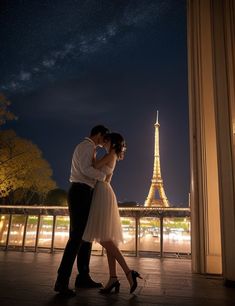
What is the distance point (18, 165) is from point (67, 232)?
12558mm

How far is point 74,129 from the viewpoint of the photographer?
66.1 metres

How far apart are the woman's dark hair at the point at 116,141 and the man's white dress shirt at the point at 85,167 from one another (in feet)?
0.59

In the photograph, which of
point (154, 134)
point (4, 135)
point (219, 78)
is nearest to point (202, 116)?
point (219, 78)

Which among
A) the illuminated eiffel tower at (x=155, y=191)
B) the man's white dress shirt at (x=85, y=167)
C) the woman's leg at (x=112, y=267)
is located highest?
the illuminated eiffel tower at (x=155, y=191)

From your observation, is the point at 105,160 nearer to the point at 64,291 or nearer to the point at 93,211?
the point at 93,211

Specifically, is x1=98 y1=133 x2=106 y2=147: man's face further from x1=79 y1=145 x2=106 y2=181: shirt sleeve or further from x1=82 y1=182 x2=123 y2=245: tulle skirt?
x1=82 y1=182 x2=123 y2=245: tulle skirt

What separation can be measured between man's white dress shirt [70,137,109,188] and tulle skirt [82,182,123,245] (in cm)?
11

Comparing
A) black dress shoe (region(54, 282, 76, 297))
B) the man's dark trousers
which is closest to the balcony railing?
the man's dark trousers

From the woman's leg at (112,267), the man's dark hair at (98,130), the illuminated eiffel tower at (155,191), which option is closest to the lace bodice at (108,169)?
the man's dark hair at (98,130)

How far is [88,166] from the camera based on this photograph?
2.23 m

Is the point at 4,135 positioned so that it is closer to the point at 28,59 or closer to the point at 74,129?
the point at 28,59

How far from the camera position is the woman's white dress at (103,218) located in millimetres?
2199

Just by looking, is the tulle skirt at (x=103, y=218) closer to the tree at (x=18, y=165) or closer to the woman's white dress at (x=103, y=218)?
the woman's white dress at (x=103, y=218)

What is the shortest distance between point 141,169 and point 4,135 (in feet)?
178
